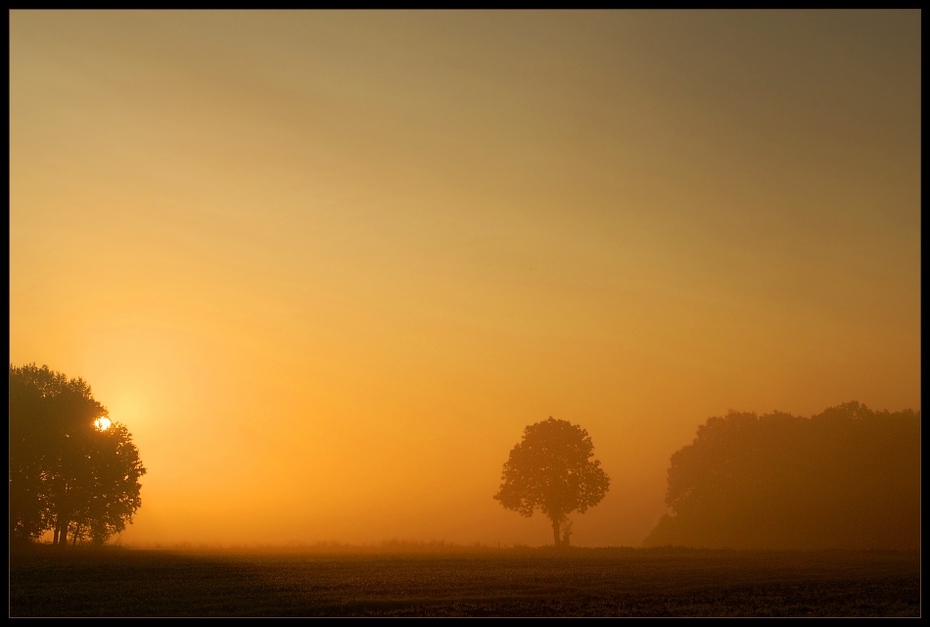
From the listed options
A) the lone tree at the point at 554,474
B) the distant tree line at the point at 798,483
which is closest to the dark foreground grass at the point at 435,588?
the lone tree at the point at 554,474

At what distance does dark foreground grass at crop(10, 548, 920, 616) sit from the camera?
27.9m

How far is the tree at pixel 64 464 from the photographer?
60375 millimetres

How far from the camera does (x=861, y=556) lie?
218 feet

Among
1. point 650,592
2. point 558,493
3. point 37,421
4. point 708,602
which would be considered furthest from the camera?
point 558,493

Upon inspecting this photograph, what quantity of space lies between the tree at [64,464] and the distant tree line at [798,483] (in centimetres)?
8353

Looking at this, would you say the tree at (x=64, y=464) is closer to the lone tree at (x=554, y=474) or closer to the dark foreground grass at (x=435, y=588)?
the dark foreground grass at (x=435, y=588)

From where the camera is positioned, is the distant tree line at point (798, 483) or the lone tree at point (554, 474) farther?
the distant tree line at point (798, 483)

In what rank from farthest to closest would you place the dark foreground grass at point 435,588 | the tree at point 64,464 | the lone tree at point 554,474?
the lone tree at point 554,474
the tree at point 64,464
the dark foreground grass at point 435,588

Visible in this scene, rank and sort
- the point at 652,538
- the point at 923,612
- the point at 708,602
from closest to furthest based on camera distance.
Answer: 1. the point at 923,612
2. the point at 708,602
3. the point at 652,538

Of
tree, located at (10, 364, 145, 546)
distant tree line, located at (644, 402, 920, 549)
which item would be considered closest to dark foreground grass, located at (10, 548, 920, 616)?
tree, located at (10, 364, 145, 546)

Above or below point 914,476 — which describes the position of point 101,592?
below

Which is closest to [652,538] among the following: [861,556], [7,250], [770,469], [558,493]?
[770,469]

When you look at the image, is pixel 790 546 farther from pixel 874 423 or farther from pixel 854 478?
pixel 874 423

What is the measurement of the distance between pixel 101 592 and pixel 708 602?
25312mm
